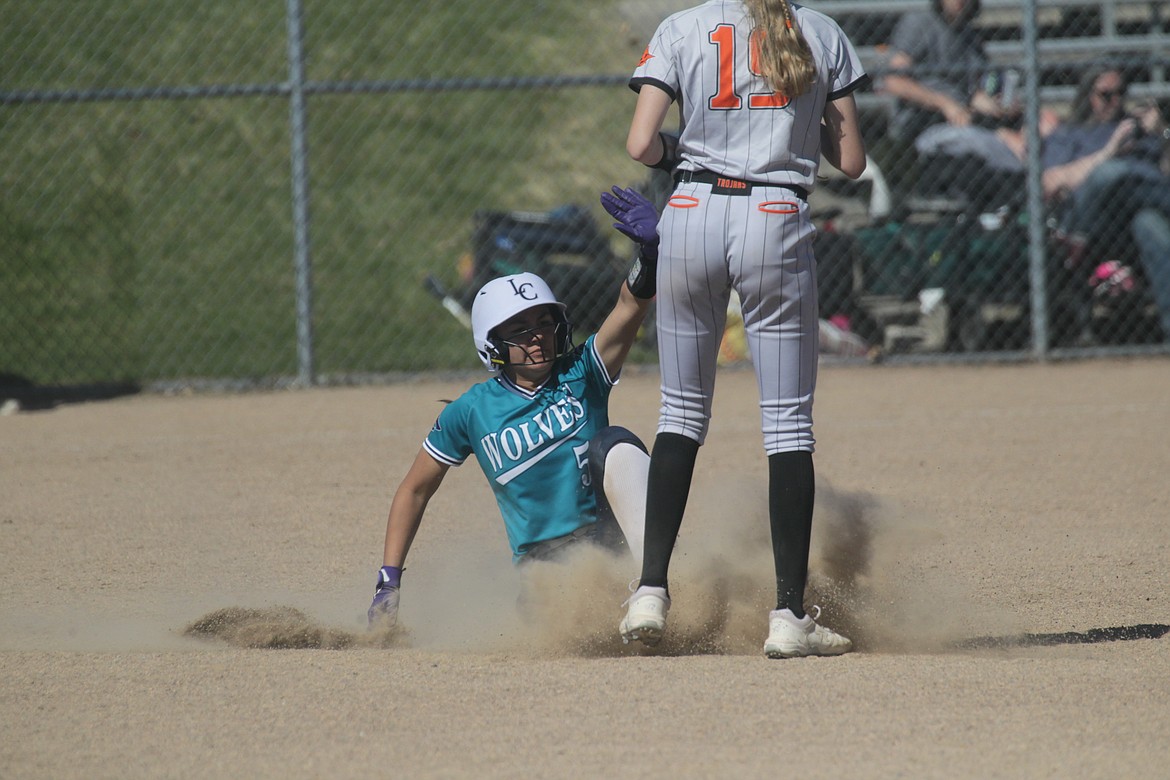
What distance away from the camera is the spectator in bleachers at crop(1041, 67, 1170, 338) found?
913 cm

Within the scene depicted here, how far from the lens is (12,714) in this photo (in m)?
3.13

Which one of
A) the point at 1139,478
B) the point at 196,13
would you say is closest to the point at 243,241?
the point at 196,13

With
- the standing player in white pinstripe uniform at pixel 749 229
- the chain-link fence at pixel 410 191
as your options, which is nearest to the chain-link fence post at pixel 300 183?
the chain-link fence at pixel 410 191

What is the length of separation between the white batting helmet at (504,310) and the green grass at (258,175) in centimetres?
554

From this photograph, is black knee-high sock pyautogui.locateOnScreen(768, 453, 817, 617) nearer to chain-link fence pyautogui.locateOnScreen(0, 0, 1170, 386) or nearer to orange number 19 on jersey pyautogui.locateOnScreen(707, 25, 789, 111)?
orange number 19 on jersey pyautogui.locateOnScreen(707, 25, 789, 111)

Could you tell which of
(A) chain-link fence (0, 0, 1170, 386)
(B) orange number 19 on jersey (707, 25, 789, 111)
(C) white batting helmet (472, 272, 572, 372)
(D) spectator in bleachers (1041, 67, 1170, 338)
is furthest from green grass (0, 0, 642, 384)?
(B) orange number 19 on jersey (707, 25, 789, 111)

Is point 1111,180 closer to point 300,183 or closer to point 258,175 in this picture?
point 300,183

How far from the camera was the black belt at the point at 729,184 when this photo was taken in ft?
10.5

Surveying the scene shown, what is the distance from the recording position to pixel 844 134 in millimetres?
3326

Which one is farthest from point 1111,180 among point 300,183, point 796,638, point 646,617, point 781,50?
point 646,617

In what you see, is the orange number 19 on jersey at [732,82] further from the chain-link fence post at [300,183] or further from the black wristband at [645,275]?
the chain-link fence post at [300,183]

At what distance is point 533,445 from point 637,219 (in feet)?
2.32

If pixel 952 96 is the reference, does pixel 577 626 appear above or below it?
below

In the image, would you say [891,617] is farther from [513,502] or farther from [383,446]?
[383,446]
